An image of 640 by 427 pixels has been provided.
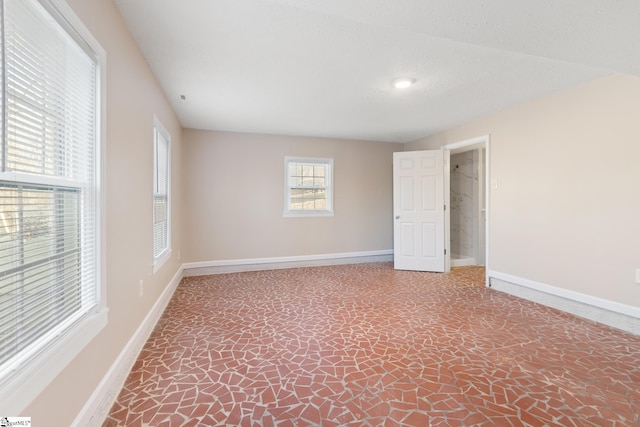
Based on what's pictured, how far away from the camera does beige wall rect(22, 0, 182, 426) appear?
4.24 feet

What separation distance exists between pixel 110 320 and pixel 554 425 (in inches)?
99.5

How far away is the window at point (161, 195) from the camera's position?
296 centimetres

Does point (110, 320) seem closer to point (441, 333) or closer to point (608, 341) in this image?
point (441, 333)

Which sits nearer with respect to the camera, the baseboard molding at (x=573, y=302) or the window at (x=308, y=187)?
the baseboard molding at (x=573, y=302)

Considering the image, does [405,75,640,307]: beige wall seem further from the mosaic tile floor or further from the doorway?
the doorway

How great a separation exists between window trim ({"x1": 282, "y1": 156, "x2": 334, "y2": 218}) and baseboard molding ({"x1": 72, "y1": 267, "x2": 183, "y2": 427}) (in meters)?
2.82

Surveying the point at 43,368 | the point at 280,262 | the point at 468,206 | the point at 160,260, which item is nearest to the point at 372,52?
the point at 43,368

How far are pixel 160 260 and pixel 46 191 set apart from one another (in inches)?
78.5

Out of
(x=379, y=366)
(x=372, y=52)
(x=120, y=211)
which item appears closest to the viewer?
(x=120, y=211)

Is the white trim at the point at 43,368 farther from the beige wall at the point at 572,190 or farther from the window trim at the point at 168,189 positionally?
the beige wall at the point at 572,190

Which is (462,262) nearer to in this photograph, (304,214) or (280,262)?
(304,214)

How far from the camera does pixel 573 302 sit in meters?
3.00

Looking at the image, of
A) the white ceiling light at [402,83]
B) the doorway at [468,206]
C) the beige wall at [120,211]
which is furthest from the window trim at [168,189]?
the doorway at [468,206]

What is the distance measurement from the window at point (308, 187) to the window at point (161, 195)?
2008mm
